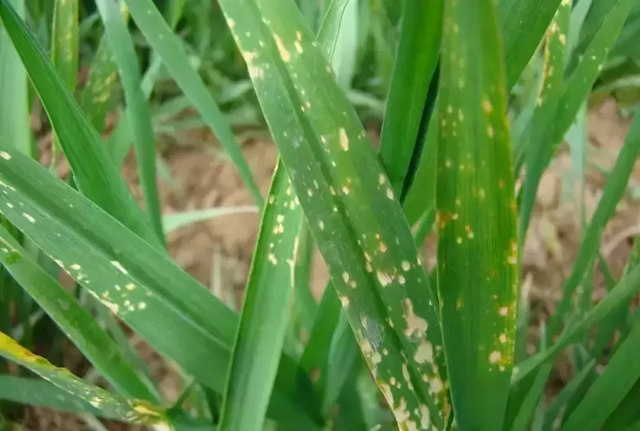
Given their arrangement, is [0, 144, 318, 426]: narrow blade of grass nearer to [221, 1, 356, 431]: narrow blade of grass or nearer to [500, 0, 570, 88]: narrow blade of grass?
[221, 1, 356, 431]: narrow blade of grass

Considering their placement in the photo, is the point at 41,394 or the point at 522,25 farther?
the point at 41,394

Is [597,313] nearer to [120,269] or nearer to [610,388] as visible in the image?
[610,388]

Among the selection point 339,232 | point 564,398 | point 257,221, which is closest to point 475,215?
point 339,232

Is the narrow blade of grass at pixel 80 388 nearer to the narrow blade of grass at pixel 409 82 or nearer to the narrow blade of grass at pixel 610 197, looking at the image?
the narrow blade of grass at pixel 409 82

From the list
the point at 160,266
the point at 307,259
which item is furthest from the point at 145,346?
the point at 160,266

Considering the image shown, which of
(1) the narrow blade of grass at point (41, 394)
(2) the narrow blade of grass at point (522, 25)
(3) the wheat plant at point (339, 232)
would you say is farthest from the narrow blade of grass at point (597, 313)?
(1) the narrow blade of grass at point (41, 394)

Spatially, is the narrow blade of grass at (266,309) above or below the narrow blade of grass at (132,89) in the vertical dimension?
below

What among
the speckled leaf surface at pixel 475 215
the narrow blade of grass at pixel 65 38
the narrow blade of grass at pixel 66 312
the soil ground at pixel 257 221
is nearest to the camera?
the speckled leaf surface at pixel 475 215

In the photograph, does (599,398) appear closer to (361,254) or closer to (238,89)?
(361,254)
